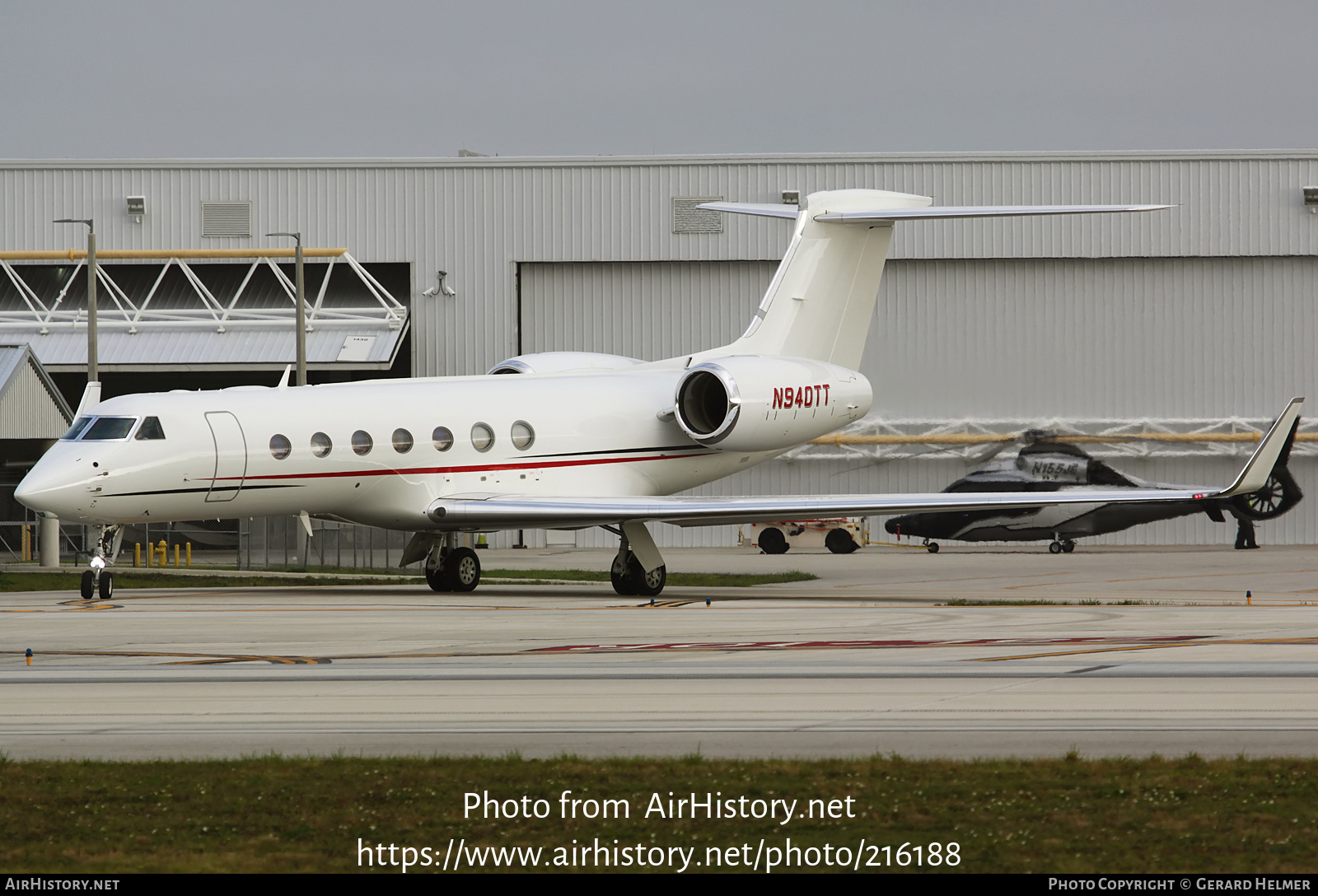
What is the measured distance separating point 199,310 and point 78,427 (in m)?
27.3

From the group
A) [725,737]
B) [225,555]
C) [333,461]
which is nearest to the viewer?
[725,737]

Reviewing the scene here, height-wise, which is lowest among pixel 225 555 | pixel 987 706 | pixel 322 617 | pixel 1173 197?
pixel 225 555

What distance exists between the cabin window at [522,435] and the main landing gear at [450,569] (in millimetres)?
1853

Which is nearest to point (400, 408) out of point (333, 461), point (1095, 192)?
point (333, 461)

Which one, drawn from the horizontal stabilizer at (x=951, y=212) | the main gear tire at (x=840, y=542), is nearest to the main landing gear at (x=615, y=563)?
the horizontal stabilizer at (x=951, y=212)

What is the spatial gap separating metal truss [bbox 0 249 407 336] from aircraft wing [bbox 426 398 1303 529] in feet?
81.6

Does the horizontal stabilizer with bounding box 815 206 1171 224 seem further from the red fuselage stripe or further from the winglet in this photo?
the red fuselage stripe

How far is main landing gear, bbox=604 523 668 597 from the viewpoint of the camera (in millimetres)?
25047

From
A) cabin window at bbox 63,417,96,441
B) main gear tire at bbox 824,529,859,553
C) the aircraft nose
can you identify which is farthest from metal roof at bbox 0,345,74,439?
main gear tire at bbox 824,529,859,553

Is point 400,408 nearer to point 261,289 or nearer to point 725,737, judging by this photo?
point 725,737

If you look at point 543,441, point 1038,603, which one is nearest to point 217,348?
point 543,441

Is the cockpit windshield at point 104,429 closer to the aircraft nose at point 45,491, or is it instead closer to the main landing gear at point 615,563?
the aircraft nose at point 45,491

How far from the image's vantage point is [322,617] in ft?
65.4

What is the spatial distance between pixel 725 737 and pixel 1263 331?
43136mm
